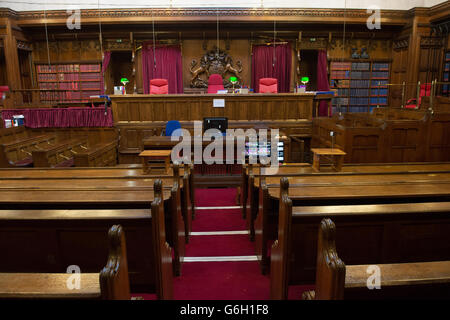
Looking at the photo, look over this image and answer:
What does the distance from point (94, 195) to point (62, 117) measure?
19.4ft

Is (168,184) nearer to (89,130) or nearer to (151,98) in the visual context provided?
(151,98)

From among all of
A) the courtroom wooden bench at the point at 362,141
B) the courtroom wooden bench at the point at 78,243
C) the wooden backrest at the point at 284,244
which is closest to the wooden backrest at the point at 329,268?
the wooden backrest at the point at 284,244

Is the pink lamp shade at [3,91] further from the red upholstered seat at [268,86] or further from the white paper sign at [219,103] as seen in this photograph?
the red upholstered seat at [268,86]

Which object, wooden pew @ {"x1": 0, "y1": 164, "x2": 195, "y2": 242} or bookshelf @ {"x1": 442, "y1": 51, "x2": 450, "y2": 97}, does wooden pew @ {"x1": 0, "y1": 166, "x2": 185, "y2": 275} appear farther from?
bookshelf @ {"x1": 442, "y1": 51, "x2": 450, "y2": 97}

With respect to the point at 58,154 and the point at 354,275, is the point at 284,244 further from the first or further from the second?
the point at 58,154

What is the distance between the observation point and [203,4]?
9.97m

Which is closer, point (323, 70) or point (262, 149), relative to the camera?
point (262, 149)

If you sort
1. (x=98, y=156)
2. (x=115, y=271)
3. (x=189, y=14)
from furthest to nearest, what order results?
1. (x=189, y=14)
2. (x=98, y=156)
3. (x=115, y=271)

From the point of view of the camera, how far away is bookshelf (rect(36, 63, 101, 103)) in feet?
35.5

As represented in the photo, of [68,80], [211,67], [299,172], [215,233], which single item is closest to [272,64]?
[211,67]

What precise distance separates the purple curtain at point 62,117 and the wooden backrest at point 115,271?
7080mm

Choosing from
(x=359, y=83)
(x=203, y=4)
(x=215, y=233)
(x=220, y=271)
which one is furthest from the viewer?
(x=359, y=83)

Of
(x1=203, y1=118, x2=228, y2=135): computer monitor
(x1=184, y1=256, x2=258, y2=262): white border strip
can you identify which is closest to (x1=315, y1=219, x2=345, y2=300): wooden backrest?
(x1=184, y1=256, x2=258, y2=262): white border strip

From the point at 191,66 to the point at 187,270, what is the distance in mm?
8992
